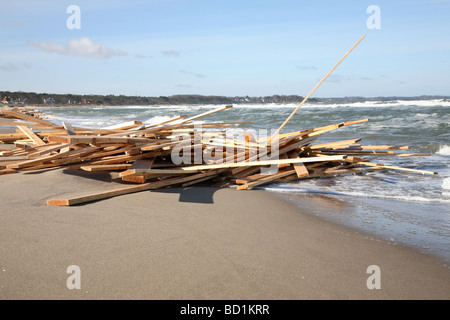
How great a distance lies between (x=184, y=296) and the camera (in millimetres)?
2332

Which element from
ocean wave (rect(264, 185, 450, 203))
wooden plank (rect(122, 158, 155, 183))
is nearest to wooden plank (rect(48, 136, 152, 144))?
wooden plank (rect(122, 158, 155, 183))

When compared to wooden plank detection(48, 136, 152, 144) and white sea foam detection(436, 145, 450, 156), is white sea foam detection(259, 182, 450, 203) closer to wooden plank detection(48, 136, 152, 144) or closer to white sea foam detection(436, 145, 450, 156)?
wooden plank detection(48, 136, 152, 144)

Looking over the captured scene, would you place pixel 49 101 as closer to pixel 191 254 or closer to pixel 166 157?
pixel 166 157

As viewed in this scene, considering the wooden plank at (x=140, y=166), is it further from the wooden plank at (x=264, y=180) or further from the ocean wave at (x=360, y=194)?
the ocean wave at (x=360, y=194)

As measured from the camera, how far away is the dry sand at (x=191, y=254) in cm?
241

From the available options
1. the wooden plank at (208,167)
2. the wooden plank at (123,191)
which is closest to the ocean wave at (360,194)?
the wooden plank at (208,167)

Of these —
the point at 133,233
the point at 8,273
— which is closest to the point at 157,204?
the point at 133,233

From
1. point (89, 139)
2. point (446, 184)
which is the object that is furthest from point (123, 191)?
point (446, 184)

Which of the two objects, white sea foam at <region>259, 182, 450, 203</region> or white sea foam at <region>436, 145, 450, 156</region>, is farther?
white sea foam at <region>436, 145, 450, 156</region>

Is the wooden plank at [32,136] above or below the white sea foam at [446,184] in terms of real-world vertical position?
above

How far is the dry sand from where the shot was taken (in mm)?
2410

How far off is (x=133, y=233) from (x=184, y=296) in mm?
1114

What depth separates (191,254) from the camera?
9.55 ft
